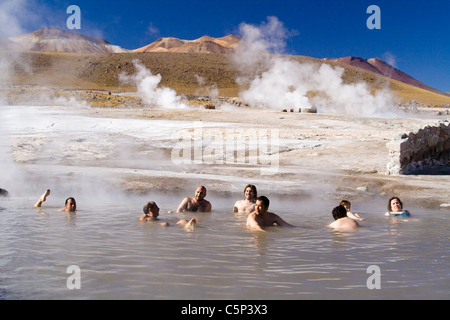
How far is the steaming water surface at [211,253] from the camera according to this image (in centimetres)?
417

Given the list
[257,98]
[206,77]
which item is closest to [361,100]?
[257,98]

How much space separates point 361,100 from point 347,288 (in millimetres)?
40451

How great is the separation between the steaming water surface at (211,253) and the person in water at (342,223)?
0.14m

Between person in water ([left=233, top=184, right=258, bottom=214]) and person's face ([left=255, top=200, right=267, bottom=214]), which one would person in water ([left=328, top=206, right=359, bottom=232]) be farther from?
person in water ([left=233, top=184, right=258, bottom=214])

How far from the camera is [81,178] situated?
1164 cm

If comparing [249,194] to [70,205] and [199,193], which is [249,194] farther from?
[70,205]

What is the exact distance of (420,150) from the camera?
556 inches

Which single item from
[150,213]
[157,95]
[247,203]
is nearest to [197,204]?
[247,203]

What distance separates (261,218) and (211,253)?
1746mm

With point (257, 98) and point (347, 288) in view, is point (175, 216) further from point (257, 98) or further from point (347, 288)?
point (257, 98)

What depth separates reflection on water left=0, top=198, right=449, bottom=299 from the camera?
4.14 m

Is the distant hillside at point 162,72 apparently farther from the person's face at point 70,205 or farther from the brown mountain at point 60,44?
the brown mountain at point 60,44

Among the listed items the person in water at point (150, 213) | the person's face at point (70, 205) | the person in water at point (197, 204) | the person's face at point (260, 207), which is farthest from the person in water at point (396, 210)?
the person's face at point (70, 205)

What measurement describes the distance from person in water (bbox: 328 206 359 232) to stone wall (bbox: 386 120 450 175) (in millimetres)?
6158
